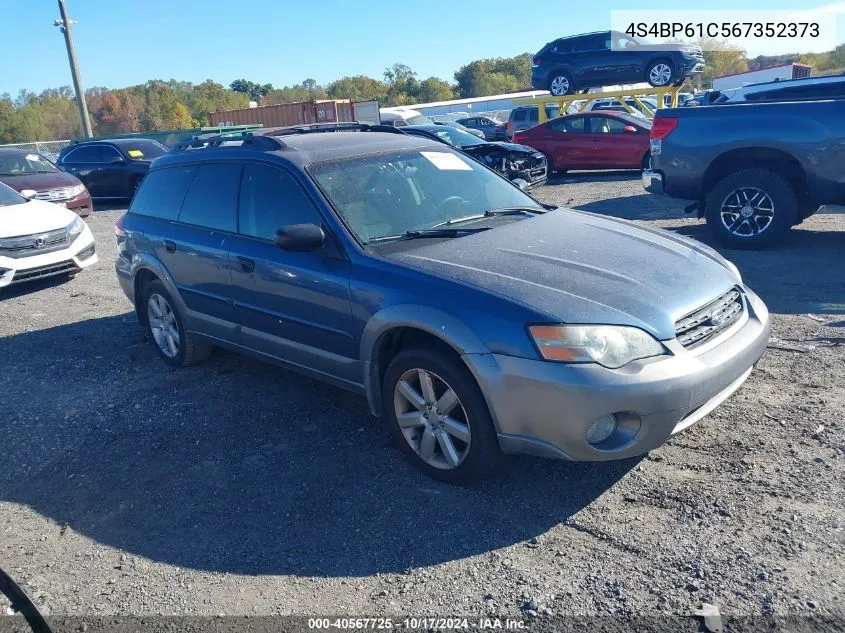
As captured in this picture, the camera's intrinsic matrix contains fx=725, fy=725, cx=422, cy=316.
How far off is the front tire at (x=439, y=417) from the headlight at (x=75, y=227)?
6852 millimetres

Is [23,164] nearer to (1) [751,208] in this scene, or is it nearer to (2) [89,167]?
(2) [89,167]

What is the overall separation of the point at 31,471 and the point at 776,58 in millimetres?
93743

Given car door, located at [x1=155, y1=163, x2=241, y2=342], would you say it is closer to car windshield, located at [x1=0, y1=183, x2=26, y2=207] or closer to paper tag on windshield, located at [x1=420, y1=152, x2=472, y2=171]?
paper tag on windshield, located at [x1=420, y1=152, x2=472, y2=171]

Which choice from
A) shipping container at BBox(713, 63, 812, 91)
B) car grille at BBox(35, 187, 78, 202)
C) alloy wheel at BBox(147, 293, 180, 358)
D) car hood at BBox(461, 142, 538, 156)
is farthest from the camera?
shipping container at BBox(713, 63, 812, 91)

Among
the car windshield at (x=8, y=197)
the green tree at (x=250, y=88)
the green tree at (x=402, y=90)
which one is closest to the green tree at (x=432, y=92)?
the green tree at (x=402, y=90)

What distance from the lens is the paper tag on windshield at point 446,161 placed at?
4820 millimetres

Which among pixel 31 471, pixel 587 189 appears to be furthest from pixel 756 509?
pixel 587 189

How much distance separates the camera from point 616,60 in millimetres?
17531

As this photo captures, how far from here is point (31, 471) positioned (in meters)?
4.24

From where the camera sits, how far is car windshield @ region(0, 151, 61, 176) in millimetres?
12883

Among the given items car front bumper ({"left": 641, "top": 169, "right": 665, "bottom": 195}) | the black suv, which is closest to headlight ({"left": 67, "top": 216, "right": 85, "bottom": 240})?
car front bumper ({"left": 641, "top": 169, "right": 665, "bottom": 195})

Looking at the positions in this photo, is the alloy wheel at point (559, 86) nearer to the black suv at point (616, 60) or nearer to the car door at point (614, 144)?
the black suv at point (616, 60)

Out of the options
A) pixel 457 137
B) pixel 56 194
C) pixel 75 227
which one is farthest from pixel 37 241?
pixel 457 137

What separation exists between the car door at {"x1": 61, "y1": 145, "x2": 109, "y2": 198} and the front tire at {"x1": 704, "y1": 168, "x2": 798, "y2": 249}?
1363 cm
